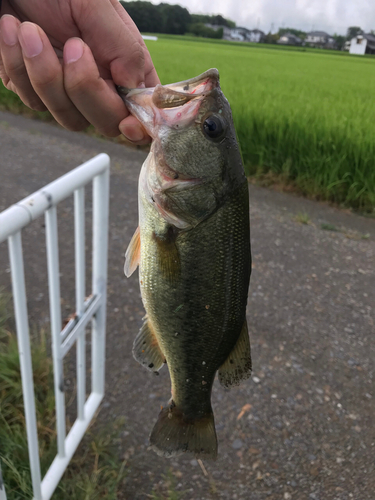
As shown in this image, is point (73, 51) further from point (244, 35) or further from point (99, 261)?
point (244, 35)

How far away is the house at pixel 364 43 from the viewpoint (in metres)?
11.0

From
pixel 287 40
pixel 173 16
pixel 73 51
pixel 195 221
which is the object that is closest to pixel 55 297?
pixel 195 221

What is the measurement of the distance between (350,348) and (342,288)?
0.88m

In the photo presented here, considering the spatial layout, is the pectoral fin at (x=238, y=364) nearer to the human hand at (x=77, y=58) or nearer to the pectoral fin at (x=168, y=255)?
the pectoral fin at (x=168, y=255)

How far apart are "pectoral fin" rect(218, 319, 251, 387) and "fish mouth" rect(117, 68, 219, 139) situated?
2.08 feet

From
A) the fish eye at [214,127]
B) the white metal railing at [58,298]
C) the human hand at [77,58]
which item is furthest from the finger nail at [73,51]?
the white metal railing at [58,298]

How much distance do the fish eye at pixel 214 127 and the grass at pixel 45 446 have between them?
2043 millimetres

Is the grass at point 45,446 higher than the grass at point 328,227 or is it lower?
lower

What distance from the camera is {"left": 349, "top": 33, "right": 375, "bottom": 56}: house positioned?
11.0 m

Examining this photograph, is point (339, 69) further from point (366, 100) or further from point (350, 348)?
point (350, 348)

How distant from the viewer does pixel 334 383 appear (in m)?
3.23

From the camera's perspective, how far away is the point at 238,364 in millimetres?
1276

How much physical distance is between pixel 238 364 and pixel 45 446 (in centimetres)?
194

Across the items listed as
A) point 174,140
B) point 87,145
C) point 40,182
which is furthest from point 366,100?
point 174,140
